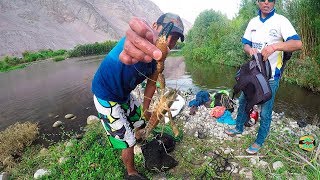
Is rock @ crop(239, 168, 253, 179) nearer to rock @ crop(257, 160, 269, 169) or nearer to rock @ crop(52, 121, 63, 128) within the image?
rock @ crop(257, 160, 269, 169)

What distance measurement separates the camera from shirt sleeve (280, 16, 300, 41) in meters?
3.23

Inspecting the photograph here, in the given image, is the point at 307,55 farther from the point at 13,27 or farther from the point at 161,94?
the point at 13,27

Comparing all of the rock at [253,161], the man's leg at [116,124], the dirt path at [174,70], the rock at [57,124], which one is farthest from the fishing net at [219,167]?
the dirt path at [174,70]

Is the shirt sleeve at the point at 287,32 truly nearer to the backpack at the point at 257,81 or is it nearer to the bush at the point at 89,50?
the backpack at the point at 257,81

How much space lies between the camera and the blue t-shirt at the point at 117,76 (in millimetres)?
2619

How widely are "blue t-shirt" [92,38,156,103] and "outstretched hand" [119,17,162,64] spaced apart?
2.26 ft

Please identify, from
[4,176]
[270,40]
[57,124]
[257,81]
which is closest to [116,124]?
[257,81]

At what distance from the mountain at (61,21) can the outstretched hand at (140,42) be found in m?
47.4

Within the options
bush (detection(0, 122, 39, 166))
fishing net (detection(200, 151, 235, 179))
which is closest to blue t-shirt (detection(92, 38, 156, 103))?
fishing net (detection(200, 151, 235, 179))

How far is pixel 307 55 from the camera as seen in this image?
452 inches

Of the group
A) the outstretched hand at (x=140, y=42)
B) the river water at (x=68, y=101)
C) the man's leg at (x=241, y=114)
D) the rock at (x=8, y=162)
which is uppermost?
the outstretched hand at (x=140, y=42)

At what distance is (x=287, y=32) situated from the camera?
3258 millimetres

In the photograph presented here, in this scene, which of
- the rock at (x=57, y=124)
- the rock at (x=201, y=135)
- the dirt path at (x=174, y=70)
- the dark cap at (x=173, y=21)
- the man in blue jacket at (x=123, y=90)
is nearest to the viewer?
the dark cap at (x=173, y=21)

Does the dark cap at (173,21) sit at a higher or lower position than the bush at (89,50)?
higher
